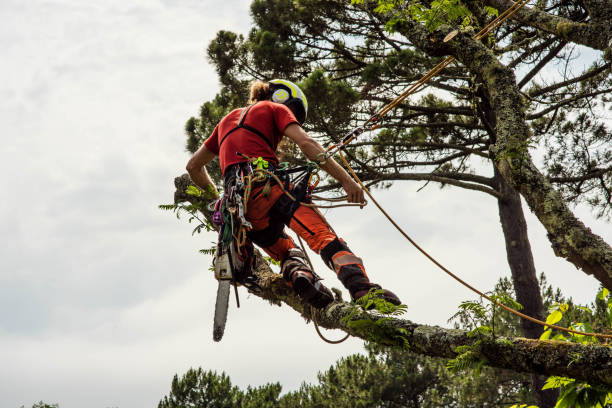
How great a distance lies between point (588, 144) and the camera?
9.92 m

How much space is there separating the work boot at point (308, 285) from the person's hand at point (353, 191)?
52 cm

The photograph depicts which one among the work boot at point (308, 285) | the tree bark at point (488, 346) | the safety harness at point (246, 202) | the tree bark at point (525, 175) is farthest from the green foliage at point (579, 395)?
the safety harness at point (246, 202)

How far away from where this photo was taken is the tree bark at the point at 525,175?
2.74 metres

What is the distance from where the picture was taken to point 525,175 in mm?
2982

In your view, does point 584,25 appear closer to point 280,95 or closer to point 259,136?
point 280,95

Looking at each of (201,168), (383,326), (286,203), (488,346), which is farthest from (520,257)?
(488,346)

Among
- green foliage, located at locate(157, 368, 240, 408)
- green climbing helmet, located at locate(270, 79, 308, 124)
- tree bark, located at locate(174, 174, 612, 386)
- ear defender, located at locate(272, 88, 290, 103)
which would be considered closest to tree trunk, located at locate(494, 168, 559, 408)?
green climbing helmet, located at locate(270, 79, 308, 124)

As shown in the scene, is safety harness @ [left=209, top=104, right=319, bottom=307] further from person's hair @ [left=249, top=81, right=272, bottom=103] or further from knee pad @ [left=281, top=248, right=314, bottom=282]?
person's hair @ [left=249, top=81, right=272, bottom=103]

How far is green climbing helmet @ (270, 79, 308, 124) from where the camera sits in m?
3.88

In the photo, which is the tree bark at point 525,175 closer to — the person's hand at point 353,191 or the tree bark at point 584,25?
the tree bark at point 584,25

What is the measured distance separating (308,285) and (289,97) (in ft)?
4.54

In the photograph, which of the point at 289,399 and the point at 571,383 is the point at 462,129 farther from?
the point at 289,399

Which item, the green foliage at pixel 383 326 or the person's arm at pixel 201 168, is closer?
the green foliage at pixel 383 326

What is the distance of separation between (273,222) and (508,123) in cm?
155
